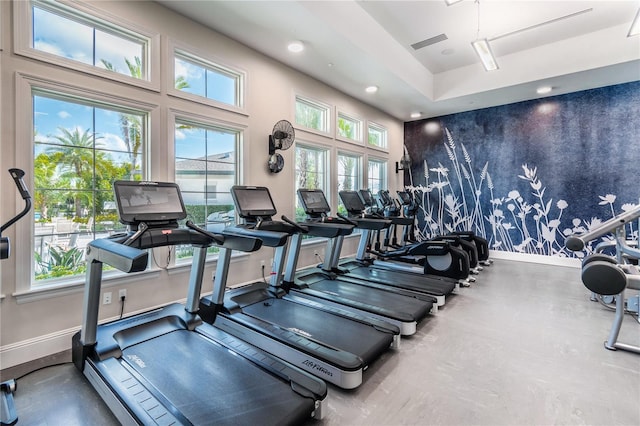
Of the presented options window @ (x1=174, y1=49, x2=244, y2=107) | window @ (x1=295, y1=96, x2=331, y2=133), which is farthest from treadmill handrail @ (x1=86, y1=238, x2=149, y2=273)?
window @ (x1=295, y1=96, x2=331, y2=133)

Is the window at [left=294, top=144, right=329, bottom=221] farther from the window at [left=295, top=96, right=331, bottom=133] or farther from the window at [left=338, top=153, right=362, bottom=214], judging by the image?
the window at [left=338, top=153, right=362, bottom=214]

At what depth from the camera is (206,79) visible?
12.6 ft

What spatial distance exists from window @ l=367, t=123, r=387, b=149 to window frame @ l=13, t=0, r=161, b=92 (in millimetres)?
4597

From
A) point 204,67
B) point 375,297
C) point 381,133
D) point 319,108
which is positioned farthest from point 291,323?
point 381,133

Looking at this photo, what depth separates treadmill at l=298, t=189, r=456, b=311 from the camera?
398cm

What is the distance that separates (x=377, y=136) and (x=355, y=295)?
15.3 ft

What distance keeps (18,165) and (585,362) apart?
4.90m

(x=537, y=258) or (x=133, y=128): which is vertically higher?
(x=133, y=128)

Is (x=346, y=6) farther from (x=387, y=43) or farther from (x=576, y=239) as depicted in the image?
(x=576, y=239)

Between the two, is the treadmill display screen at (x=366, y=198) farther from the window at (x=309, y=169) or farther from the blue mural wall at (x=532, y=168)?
the blue mural wall at (x=532, y=168)

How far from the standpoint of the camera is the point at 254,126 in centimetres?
427

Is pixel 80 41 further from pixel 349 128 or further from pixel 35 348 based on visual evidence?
pixel 349 128

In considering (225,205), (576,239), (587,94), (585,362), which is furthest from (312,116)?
(587,94)

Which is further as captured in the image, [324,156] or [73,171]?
[324,156]
